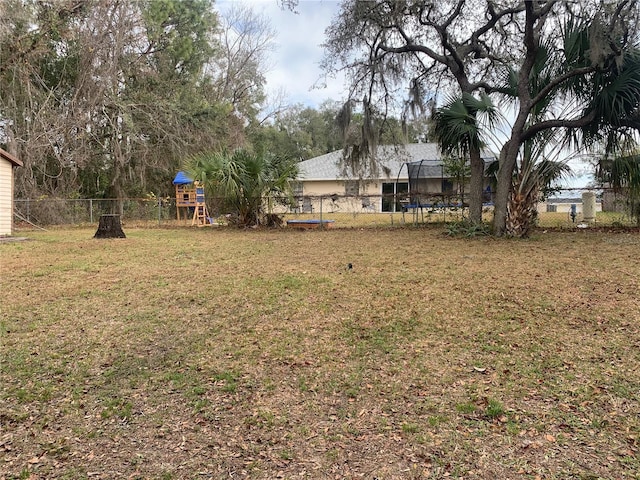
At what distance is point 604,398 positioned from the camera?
244cm

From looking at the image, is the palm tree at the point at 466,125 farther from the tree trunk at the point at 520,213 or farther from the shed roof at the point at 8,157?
the shed roof at the point at 8,157

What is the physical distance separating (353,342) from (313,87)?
10.2 m

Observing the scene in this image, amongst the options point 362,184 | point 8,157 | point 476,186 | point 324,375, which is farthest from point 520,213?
point 8,157

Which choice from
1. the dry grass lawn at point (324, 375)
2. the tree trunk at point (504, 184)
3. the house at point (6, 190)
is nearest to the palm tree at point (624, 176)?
the tree trunk at point (504, 184)

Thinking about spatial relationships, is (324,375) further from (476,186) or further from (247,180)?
(247,180)

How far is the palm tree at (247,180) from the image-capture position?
12.2 m

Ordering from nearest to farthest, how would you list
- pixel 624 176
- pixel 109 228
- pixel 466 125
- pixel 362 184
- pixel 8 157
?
pixel 466 125
pixel 624 176
pixel 109 228
pixel 8 157
pixel 362 184

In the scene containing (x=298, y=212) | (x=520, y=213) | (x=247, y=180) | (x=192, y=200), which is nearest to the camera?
(x=520, y=213)

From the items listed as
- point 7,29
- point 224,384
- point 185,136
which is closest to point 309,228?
point 185,136

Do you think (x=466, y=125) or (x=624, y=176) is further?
(x=624, y=176)

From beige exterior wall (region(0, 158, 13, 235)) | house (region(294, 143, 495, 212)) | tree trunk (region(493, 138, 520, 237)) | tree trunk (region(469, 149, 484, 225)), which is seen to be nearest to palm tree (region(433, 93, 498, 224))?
tree trunk (region(469, 149, 484, 225))

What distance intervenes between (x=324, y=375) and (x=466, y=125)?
314 inches

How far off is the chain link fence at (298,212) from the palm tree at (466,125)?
2.23m

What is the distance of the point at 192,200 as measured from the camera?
1694cm
